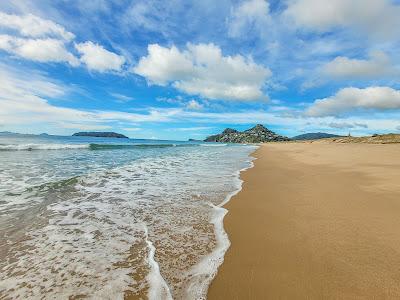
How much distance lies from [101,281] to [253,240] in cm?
280

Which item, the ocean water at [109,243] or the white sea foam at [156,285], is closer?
the white sea foam at [156,285]

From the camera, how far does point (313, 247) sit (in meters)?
4.52

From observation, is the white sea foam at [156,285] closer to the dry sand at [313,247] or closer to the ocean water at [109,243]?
the ocean water at [109,243]

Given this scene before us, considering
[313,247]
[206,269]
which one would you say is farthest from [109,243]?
[313,247]

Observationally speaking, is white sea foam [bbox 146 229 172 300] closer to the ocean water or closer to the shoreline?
the ocean water

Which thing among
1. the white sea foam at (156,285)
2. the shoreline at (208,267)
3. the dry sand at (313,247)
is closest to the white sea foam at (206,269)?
the shoreline at (208,267)

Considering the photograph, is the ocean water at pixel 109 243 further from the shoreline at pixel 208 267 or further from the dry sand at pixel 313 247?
the dry sand at pixel 313 247

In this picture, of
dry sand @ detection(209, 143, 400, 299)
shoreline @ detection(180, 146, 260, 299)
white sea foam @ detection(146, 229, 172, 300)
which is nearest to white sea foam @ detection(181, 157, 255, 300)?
shoreline @ detection(180, 146, 260, 299)

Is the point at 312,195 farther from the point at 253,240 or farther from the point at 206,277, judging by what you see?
the point at 206,277

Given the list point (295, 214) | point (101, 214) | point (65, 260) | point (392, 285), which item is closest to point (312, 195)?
point (295, 214)

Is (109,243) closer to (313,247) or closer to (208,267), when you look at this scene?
(208,267)

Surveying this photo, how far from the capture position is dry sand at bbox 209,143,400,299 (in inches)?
129

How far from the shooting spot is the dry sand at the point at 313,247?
329 cm

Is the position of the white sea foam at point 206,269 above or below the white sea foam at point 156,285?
below
